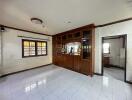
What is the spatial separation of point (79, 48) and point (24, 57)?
3148mm

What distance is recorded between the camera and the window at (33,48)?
4.86 meters

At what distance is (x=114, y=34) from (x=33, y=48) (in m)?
4.55

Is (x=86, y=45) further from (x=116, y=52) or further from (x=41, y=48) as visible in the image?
(x=41, y=48)

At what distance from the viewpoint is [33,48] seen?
5.35m

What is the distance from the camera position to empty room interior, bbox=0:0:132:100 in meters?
2.43

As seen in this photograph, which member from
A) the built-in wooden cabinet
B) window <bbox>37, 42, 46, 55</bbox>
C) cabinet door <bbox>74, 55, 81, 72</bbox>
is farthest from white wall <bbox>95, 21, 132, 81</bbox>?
window <bbox>37, 42, 46, 55</bbox>

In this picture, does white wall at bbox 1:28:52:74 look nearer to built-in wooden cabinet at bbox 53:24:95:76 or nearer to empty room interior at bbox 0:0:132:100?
empty room interior at bbox 0:0:132:100

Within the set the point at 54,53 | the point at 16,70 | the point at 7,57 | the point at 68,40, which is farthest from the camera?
the point at 54,53

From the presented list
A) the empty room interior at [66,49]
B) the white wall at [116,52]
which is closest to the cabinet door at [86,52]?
the empty room interior at [66,49]

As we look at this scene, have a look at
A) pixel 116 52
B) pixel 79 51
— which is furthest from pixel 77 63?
pixel 116 52

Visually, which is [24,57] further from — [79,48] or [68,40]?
[79,48]

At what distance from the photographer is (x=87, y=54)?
13.6ft

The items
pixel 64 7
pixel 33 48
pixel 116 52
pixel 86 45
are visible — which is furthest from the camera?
pixel 116 52

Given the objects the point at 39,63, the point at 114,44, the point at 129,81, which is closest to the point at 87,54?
the point at 129,81
